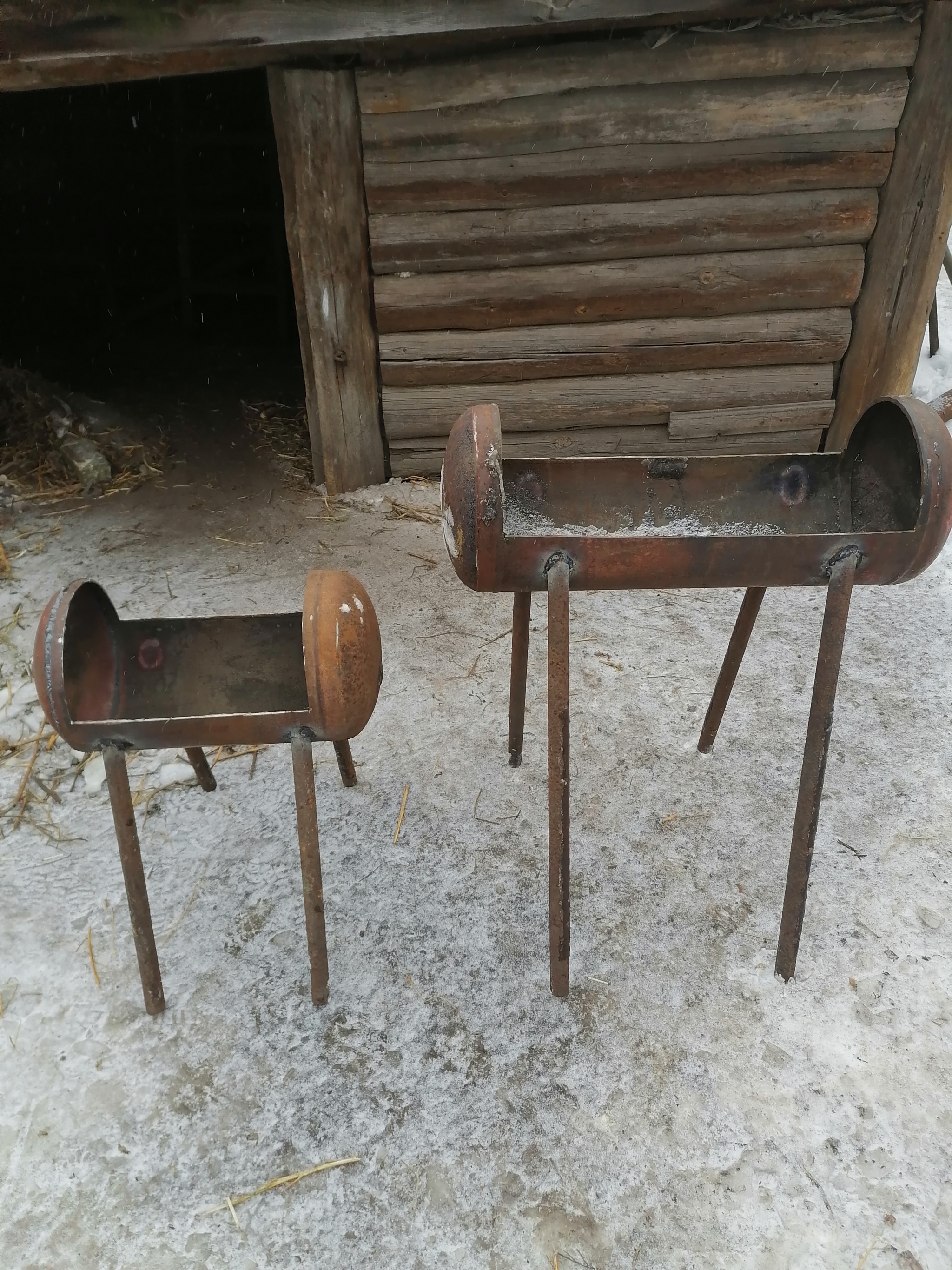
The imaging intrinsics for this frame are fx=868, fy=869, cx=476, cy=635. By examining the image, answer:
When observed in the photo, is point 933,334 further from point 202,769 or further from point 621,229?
point 202,769

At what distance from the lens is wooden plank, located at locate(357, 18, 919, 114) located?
3941mm

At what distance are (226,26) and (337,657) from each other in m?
3.05

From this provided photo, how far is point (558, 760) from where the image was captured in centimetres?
214

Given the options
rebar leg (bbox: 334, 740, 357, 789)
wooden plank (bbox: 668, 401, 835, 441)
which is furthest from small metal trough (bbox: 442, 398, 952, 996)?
wooden plank (bbox: 668, 401, 835, 441)

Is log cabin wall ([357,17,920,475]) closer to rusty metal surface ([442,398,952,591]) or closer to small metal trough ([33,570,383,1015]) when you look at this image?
rusty metal surface ([442,398,952,591])

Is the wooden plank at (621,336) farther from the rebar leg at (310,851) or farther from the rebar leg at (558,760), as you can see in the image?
the rebar leg at (310,851)

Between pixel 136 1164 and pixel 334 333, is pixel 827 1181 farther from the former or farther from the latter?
pixel 334 333

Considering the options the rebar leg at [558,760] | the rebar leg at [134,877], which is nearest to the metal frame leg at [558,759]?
the rebar leg at [558,760]

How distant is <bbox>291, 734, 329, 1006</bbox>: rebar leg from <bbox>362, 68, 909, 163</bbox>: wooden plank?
3.31 metres

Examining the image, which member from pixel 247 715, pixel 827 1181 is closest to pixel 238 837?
pixel 247 715

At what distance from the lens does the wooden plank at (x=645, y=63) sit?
12.9 ft

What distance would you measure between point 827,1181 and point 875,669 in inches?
86.1

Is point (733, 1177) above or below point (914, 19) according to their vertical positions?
below

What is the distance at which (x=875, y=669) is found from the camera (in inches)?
143
